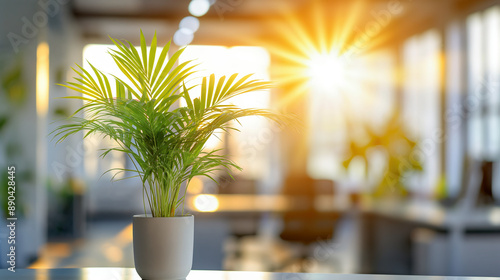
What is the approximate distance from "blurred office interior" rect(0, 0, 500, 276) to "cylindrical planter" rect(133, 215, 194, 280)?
313cm

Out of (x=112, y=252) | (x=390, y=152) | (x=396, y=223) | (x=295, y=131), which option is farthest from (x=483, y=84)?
(x=112, y=252)

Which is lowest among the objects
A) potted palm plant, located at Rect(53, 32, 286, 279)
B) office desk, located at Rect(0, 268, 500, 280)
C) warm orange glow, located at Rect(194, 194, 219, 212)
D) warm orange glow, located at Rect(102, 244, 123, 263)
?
warm orange glow, located at Rect(102, 244, 123, 263)

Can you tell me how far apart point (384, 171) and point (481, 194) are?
1.95 metres

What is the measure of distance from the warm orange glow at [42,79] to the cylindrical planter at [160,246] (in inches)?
149

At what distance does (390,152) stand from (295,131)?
1.56 meters

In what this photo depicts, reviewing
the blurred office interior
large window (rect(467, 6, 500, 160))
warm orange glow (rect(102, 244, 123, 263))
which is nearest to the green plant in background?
the blurred office interior

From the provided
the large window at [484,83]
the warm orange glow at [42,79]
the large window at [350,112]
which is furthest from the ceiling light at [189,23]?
the large window at [484,83]

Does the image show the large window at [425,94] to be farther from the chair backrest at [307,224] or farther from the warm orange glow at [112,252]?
the warm orange glow at [112,252]

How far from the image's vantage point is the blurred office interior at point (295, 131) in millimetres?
4965

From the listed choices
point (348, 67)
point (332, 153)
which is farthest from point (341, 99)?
point (332, 153)

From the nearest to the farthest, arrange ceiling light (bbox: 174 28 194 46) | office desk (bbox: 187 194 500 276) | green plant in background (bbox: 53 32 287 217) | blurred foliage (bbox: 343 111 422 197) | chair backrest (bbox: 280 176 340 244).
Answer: green plant in background (bbox: 53 32 287 217)
office desk (bbox: 187 194 500 276)
chair backrest (bbox: 280 176 340 244)
blurred foliage (bbox: 343 111 422 197)
ceiling light (bbox: 174 28 194 46)

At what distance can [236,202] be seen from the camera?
18.4 ft

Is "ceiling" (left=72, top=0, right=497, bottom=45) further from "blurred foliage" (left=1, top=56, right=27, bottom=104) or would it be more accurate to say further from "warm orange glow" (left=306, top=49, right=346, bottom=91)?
"blurred foliage" (left=1, top=56, right=27, bottom=104)

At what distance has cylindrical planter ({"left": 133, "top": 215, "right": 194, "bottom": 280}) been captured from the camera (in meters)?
1.73
